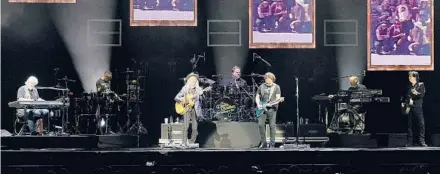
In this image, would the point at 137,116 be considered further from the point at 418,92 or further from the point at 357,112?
the point at 418,92

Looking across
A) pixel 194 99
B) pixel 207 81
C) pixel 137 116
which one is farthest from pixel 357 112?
pixel 137 116

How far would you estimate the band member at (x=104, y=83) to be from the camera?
14719mm

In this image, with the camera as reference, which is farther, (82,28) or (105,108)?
(82,28)

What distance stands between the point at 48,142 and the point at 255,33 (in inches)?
213

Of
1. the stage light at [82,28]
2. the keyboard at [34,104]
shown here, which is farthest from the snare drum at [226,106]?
the keyboard at [34,104]

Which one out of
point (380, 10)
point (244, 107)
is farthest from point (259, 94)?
point (380, 10)

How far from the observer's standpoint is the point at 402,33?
51.5ft

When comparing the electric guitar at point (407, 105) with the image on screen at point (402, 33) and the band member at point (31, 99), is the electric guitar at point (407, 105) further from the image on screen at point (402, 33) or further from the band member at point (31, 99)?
the band member at point (31, 99)

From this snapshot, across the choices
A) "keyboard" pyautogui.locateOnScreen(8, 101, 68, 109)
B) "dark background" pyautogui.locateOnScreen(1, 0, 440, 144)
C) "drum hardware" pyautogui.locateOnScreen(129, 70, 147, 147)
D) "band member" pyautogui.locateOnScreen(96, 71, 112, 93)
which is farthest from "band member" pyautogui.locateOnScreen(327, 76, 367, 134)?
"keyboard" pyautogui.locateOnScreen(8, 101, 68, 109)

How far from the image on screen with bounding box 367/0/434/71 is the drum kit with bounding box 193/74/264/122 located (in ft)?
10.5

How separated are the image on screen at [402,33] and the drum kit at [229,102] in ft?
10.5

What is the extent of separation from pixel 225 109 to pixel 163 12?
2826 millimetres
